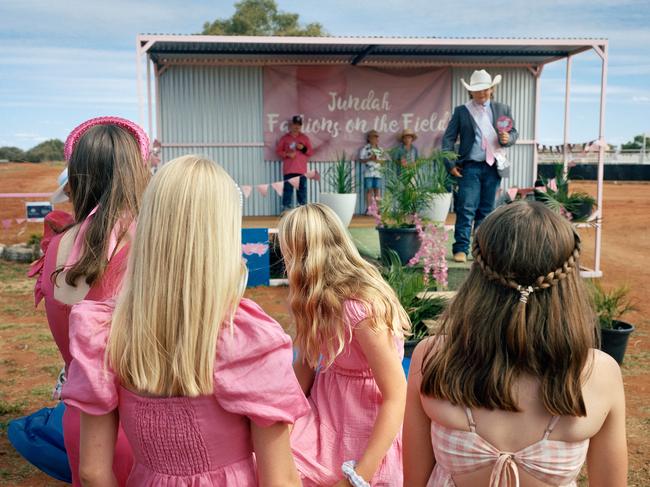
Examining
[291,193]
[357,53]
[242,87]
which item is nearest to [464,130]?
[357,53]

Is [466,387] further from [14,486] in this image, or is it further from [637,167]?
[637,167]

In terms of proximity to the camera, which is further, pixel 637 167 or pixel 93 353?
pixel 637 167

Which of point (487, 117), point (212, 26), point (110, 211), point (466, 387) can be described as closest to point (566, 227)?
point (466, 387)

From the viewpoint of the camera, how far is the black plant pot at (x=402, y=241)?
23.7ft

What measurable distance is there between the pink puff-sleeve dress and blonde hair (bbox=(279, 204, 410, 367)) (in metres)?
0.92

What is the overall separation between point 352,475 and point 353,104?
34.6 feet

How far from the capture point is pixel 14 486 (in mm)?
3717

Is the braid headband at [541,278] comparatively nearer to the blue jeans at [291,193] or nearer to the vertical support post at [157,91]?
the blue jeans at [291,193]

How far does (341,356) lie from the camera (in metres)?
2.54

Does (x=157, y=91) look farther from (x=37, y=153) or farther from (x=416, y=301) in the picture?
(x=37, y=153)

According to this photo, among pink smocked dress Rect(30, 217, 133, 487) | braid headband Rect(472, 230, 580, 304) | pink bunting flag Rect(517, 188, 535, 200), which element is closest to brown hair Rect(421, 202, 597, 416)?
braid headband Rect(472, 230, 580, 304)

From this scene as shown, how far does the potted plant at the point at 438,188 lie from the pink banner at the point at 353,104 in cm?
399

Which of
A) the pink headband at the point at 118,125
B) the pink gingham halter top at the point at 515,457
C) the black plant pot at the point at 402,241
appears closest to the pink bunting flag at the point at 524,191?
the black plant pot at the point at 402,241

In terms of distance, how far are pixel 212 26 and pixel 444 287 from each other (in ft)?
144
